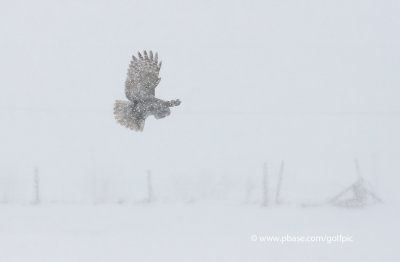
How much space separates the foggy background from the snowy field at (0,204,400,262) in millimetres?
1771

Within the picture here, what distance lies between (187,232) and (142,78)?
6.96 m

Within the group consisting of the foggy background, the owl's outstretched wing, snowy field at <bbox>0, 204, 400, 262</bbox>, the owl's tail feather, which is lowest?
snowy field at <bbox>0, 204, 400, 262</bbox>

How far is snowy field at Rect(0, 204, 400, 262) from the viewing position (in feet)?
47.2

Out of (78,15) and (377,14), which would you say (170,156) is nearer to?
(377,14)

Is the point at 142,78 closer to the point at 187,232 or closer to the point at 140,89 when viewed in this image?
the point at 140,89

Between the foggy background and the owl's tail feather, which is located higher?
the foggy background

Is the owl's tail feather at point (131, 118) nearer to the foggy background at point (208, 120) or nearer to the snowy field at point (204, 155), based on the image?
the snowy field at point (204, 155)

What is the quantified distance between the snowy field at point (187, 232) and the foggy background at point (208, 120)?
1771mm

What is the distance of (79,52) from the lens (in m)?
97.4

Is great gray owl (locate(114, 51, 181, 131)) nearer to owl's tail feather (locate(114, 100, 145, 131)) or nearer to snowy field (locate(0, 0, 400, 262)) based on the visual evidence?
owl's tail feather (locate(114, 100, 145, 131))

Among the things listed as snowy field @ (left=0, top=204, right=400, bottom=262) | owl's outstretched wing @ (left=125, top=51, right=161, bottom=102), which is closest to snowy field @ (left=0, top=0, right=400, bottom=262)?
snowy field @ (left=0, top=204, right=400, bottom=262)

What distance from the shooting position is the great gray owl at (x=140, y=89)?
924 centimetres

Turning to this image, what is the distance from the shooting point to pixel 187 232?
15.8m

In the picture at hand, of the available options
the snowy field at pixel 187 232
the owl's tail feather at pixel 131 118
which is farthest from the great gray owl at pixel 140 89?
the snowy field at pixel 187 232
